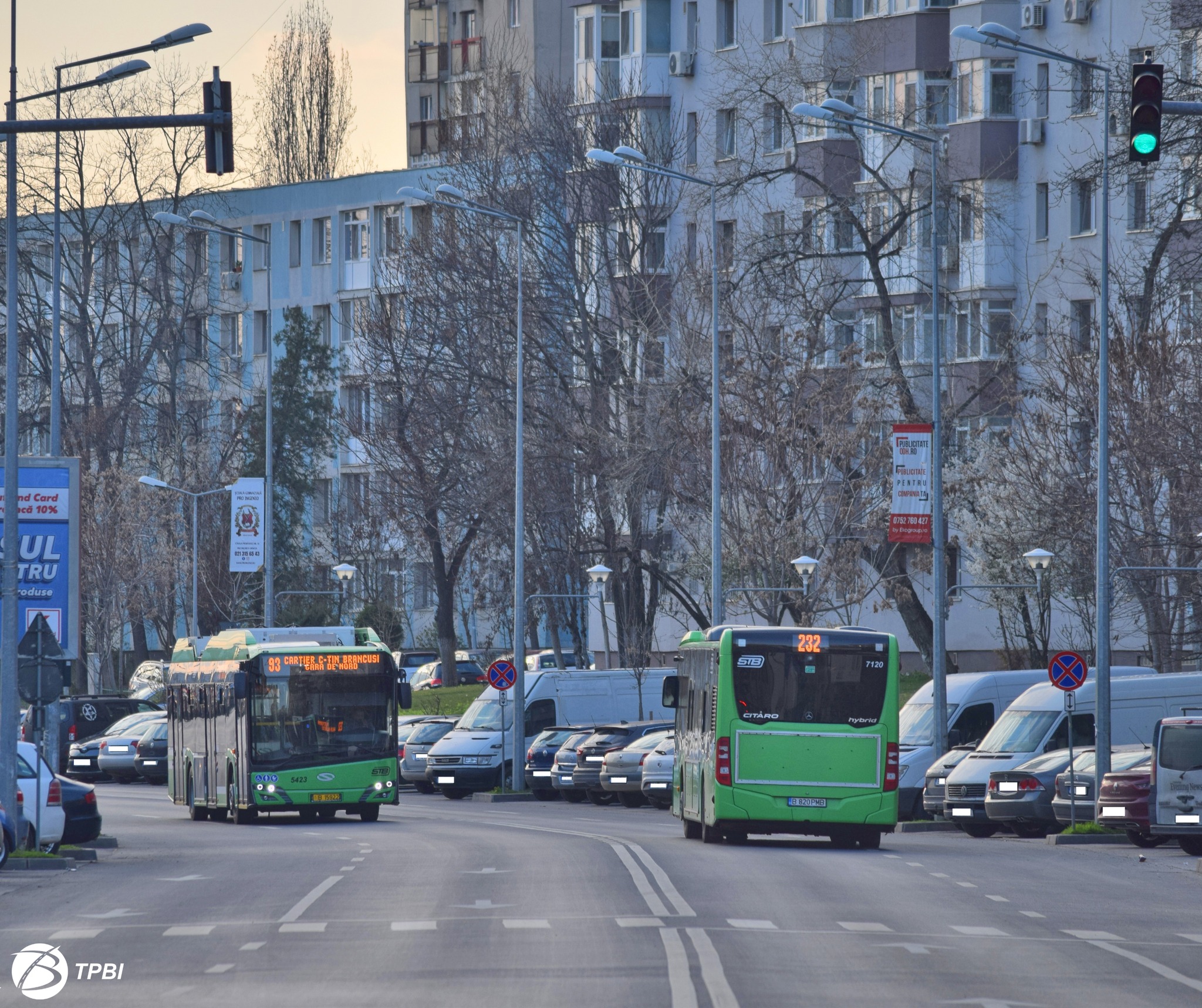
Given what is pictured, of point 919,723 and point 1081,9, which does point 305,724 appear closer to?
point 919,723

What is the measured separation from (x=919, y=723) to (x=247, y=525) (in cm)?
2127

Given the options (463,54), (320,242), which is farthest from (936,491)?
(463,54)

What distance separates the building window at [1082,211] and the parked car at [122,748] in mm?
25911

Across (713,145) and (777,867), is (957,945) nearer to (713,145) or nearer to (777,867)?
(777,867)

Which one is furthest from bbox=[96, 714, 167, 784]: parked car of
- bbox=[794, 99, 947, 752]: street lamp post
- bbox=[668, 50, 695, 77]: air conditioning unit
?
bbox=[668, 50, 695, 77]: air conditioning unit

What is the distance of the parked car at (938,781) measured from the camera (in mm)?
35719

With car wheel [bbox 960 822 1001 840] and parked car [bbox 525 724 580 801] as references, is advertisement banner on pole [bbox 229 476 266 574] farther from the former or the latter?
car wheel [bbox 960 822 1001 840]

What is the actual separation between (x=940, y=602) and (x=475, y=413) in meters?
24.8

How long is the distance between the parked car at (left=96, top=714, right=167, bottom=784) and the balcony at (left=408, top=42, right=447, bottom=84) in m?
55.7

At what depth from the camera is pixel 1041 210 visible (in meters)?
61.5

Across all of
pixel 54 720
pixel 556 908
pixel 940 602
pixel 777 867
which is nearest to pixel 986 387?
pixel 940 602

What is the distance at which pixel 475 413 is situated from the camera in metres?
60.2

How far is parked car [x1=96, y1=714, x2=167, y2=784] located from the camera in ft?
179

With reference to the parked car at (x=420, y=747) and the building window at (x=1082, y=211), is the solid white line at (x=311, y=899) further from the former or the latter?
the building window at (x=1082, y=211)
